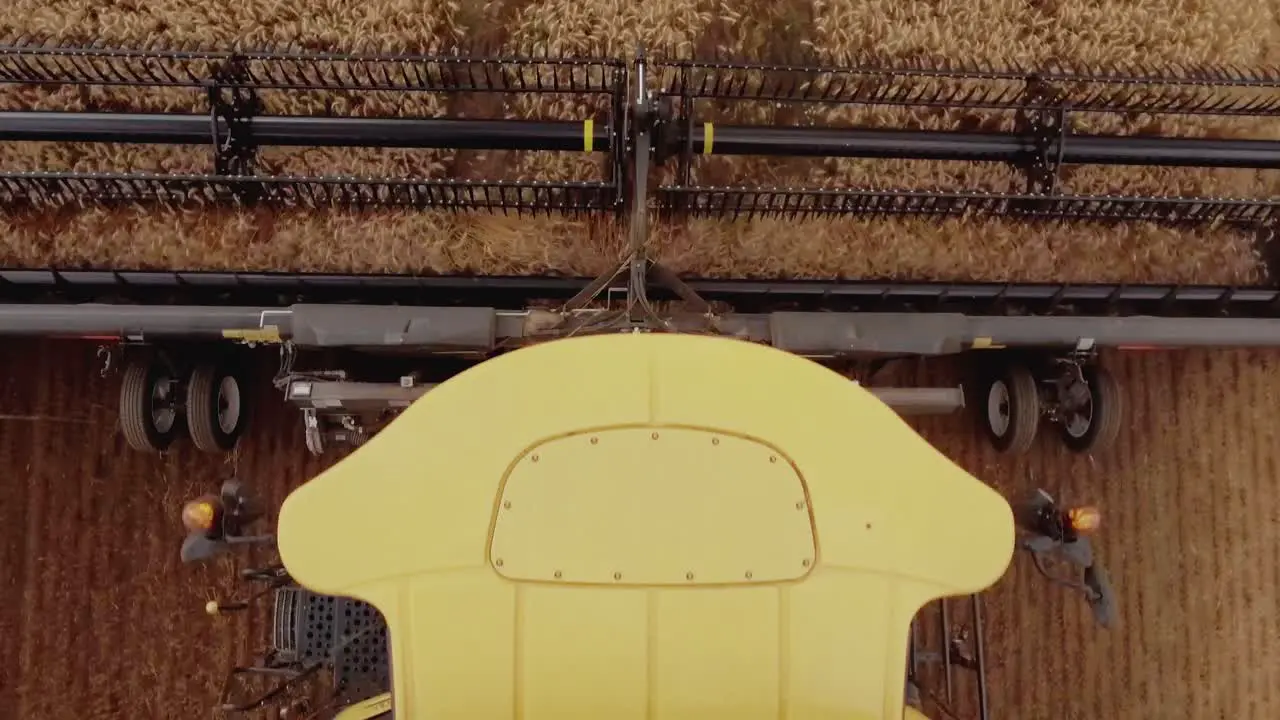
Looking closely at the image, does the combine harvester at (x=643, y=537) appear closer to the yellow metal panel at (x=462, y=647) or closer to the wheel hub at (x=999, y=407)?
the yellow metal panel at (x=462, y=647)

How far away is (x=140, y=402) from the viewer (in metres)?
1.64

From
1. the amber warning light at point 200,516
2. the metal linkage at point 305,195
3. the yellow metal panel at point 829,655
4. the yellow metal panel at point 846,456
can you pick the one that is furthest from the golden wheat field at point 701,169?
the yellow metal panel at point 829,655

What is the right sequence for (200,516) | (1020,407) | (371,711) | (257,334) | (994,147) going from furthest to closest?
(1020,407), (994,147), (257,334), (200,516), (371,711)

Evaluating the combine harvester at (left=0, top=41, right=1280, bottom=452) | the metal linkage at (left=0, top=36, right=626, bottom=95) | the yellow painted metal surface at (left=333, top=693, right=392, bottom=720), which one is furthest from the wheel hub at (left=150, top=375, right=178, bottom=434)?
the yellow painted metal surface at (left=333, top=693, right=392, bottom=720)

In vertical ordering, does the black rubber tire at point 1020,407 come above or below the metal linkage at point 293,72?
below

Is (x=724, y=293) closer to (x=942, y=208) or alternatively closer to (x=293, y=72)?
(x=942, y=208)

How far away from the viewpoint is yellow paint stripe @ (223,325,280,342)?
4.84 ft

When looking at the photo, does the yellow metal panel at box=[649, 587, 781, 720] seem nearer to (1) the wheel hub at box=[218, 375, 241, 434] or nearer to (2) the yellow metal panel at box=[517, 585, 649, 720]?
(2) the yellow metal panel at box=[517, 585, 649, 720]

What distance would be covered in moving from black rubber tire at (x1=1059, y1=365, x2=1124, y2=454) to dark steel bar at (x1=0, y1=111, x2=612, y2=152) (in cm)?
101

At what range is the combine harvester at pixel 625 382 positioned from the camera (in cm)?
97

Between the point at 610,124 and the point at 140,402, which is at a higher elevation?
the point at 610,124

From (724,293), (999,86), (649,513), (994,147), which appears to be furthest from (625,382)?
(999,86)

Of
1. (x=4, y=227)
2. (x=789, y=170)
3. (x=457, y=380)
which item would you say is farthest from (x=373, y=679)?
(x=789, y=170)

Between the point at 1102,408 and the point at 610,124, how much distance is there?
1049 millimetres
